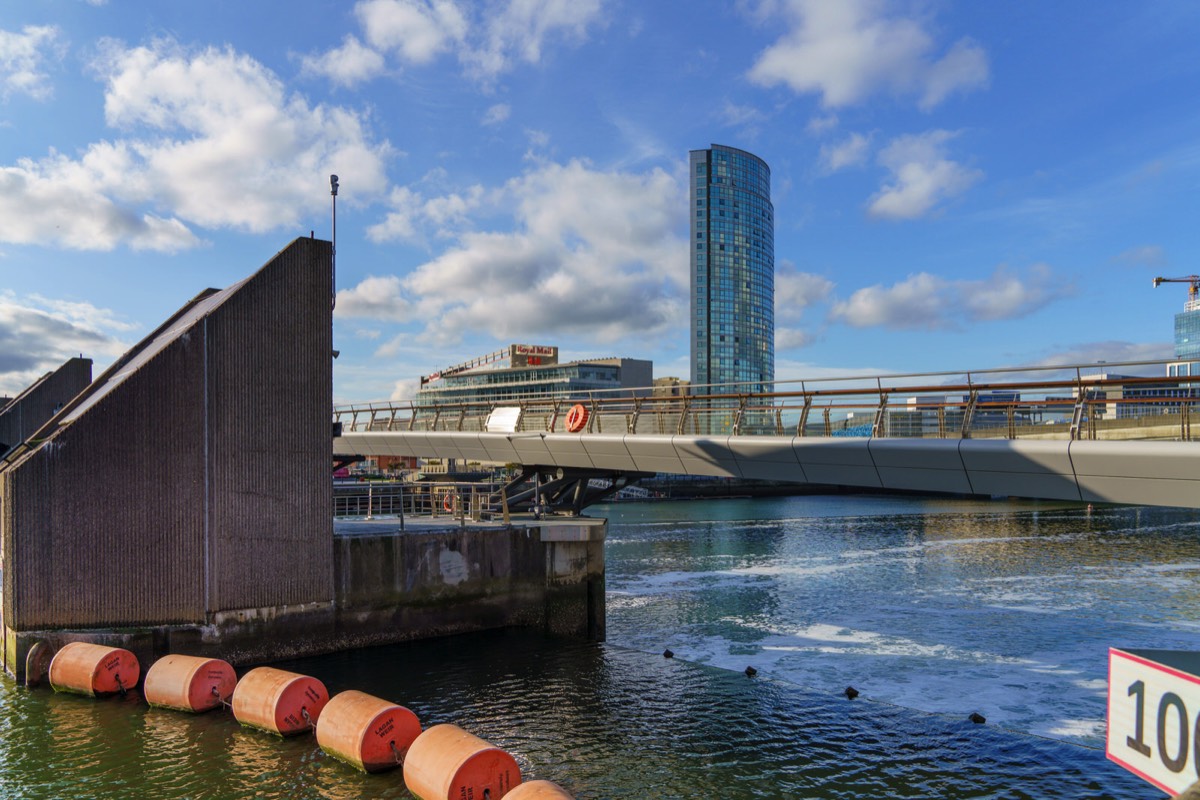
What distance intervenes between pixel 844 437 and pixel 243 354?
51.8ft

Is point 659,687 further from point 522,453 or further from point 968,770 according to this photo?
point 522,453

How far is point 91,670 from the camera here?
17.2 metres

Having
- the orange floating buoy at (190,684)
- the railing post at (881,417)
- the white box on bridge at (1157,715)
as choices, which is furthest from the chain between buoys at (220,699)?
the railing post at (881,417)

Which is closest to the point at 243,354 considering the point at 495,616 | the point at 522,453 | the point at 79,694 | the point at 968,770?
the point at 79,694

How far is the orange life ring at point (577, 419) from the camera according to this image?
30.6 m

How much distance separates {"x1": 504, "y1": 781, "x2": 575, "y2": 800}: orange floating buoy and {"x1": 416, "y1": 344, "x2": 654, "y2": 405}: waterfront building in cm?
13785

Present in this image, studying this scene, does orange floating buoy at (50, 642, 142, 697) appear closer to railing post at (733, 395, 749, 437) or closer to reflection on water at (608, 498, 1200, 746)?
reflection on water at (608, 498, 1200, 746)

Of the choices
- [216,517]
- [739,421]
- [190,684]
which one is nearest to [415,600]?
[216,517]

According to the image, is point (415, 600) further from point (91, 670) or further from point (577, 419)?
point (577, 419)

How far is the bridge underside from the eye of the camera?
53.7 feet

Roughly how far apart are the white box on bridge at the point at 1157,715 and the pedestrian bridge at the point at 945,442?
11.5 m

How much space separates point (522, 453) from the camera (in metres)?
34.3

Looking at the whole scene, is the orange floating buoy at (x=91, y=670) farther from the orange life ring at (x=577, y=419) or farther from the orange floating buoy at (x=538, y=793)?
the orange life ring at (x=577, y=419)

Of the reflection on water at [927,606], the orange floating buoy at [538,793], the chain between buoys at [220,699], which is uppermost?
the orange floating buoy at [538,793]
